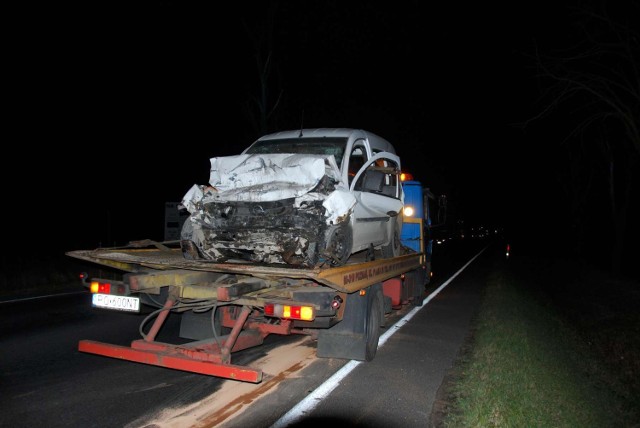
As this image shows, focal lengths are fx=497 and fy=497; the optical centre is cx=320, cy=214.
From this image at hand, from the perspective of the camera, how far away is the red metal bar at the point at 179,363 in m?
4.56

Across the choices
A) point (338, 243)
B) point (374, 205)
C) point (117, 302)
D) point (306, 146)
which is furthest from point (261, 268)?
point (306, 146)

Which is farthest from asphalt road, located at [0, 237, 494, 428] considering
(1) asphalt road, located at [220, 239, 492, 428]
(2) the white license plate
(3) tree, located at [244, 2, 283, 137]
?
(3) tree, located at [244, 2, 283, 137]

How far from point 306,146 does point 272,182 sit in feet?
5.40

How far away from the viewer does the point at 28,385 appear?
5434 mm

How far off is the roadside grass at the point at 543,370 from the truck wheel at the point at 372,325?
1.14 meters

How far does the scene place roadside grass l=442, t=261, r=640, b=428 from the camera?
522cm

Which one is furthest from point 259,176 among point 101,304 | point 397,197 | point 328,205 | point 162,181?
point 162,181

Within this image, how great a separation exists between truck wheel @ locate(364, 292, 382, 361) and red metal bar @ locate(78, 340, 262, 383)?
226cm

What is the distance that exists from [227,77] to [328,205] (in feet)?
A: 72.2

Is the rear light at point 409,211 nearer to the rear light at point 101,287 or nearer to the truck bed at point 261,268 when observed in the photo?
the truck bed at point 261,268

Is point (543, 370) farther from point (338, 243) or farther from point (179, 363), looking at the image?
point (179, 363)

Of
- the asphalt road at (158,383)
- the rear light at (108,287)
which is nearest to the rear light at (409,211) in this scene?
the asphalt road at (158,383)

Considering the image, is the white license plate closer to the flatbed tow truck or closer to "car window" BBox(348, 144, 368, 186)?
the flatbed tow truck

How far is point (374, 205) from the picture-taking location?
7301 mm
